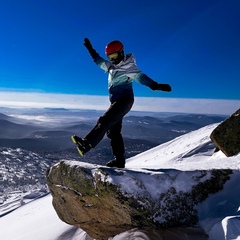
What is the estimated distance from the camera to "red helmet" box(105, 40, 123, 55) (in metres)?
4.60

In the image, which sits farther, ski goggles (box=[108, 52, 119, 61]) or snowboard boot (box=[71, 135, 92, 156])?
ski goggles (box=[108, 52, 119, 61])

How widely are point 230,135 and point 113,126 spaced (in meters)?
2.73

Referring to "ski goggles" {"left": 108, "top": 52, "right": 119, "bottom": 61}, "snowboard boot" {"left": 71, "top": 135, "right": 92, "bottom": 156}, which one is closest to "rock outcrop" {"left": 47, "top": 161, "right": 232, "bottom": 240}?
"snowboard boot" {"left": 71, "top": 135, "right": 92, "bottom": 156}

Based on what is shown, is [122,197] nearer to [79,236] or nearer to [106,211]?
[106,211]

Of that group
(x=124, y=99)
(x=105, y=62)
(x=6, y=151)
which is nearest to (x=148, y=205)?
(x=124, y=99)

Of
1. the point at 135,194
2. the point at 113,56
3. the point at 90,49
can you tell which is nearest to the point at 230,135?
the point at 113,56

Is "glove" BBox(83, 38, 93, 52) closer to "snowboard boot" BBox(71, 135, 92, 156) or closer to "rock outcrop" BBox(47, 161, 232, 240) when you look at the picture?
"snowboard boot" BBox(71, 135, 92, 156)

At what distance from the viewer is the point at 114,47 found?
4602 mm

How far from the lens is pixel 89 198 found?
3998 mm

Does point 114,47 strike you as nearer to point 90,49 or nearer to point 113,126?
point 90,49

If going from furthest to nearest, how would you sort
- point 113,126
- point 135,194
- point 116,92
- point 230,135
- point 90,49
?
point 230,135 → point 90,49 → point 113,126 → point 116,92 → point 135,194

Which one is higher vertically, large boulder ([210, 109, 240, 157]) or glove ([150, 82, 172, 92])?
glove ([150, 82, 172, 92])

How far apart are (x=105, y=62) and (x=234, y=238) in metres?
3.43

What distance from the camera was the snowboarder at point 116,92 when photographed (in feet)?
14.3
